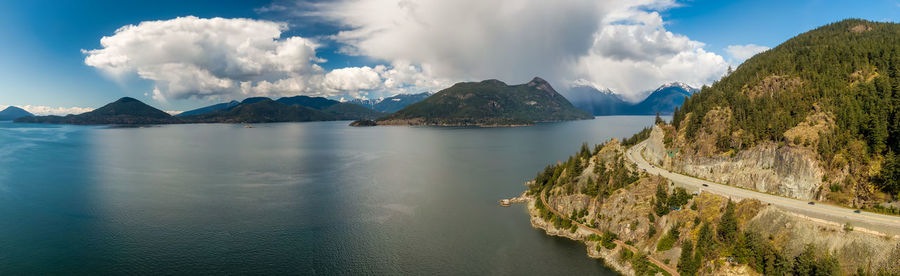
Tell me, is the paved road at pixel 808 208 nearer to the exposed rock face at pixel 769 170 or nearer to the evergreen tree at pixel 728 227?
the exposed rock face at pixel 769 170

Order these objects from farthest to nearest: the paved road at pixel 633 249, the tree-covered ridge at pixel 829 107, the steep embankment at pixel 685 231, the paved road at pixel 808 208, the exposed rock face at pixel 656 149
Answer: the exposed rock face at pixel 656 149
the tree-covered ridge at pixel 829 107
the paved road at pixel 633 249
the paved road at pixel 808 208
the steep embankment at pixel 685 231

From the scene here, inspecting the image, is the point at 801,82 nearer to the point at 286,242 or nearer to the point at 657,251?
the point at 657,251

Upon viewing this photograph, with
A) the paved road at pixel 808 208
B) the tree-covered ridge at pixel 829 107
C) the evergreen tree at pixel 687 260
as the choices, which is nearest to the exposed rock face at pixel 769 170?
the tree-covered ridge at pixel 829 107

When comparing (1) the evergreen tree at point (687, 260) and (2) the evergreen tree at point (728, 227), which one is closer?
(2) the evergreen tree at point (728, 227)

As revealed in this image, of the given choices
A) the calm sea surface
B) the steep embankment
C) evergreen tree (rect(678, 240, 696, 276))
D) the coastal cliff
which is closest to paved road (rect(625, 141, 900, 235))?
the steep embankment

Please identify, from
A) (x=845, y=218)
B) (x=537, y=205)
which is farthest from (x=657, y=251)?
(x=537, y=205)
